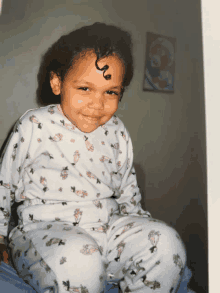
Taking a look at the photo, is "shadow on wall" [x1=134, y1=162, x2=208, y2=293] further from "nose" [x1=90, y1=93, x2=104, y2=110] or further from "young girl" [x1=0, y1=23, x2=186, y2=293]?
"nose" [x1=90, y1=93, x2=104, y2=110]

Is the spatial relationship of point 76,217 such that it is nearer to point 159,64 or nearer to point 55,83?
point 55,83

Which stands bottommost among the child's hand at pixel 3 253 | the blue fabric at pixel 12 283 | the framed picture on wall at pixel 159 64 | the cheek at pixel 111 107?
the blue fabric at pixel 12 283

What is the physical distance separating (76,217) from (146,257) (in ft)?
0.71

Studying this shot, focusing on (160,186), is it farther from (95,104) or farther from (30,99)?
(30,99)

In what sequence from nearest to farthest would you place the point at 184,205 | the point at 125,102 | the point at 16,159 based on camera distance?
the point at 16,159
the point at 125,102
the point at 184,205

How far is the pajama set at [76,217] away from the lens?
60cm

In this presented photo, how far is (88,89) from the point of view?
75 cm

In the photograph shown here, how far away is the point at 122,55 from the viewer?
807mm

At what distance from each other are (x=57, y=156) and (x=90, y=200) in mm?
161

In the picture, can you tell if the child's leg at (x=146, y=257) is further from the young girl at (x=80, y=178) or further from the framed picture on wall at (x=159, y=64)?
the framed picture on wall at (x=159, y=64)

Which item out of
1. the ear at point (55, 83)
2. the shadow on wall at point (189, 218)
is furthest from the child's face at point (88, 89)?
the shadow on wall at point (189, 218)

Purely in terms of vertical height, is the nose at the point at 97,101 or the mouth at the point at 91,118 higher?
the nose at the point at 97,101

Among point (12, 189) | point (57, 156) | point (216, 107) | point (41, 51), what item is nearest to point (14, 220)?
point (12, 189)

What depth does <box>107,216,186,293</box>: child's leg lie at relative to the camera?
25.4 inches
